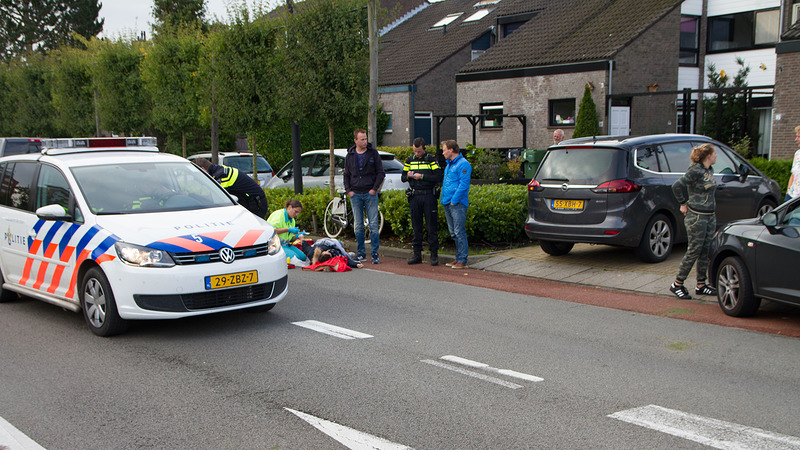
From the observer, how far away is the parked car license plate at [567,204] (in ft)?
33.8

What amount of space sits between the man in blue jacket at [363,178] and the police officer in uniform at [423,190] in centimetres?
51

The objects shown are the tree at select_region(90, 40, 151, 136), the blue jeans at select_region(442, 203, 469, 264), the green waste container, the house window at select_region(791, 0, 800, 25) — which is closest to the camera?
the blue jeans at select_region(442, 203, 469, 264)

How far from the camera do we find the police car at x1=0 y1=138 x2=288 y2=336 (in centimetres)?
659

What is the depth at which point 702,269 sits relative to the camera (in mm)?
8680

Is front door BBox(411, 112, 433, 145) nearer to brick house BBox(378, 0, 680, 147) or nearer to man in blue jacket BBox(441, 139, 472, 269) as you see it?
brick house BBox(378, 0, 680, 147)

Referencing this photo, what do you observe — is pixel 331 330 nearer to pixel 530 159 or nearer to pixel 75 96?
pixel 530 159

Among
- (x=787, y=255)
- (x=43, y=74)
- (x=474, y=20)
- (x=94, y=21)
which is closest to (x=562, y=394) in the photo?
(x=787, y=255)

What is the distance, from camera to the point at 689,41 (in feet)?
88.5

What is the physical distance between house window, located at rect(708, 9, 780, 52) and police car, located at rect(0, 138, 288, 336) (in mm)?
23679

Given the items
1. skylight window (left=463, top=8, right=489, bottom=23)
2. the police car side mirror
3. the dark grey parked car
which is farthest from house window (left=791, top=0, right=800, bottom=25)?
the police car side mirror

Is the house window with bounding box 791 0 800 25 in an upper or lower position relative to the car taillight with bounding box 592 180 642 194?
upper

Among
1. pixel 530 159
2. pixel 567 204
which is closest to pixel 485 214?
pixel 567 204

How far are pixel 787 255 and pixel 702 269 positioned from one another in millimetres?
1769

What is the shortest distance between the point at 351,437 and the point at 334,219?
379 inches
